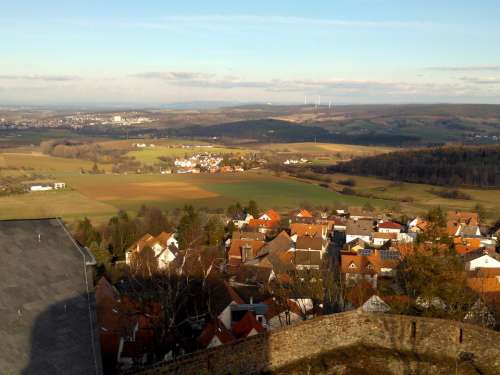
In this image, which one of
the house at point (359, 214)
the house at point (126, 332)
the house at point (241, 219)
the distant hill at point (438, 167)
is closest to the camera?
the house at point (126, 332)

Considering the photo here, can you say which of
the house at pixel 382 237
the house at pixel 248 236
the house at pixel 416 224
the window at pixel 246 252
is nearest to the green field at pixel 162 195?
the house at pixel 416 224

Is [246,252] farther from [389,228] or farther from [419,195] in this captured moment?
[419,195]

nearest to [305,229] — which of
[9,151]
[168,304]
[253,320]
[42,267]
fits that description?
[253,320]

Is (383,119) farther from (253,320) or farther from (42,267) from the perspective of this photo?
(42,267)

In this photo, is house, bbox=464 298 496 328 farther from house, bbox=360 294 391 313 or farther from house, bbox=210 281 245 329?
house, bbox=210 281 245 329

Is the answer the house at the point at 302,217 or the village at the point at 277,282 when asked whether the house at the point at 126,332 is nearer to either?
the village at the point at 277,282

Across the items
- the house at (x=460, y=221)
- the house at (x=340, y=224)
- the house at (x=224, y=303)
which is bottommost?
the house at (x=340, y=224)

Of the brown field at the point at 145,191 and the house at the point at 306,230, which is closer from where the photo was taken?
the house at the point at 306,230
